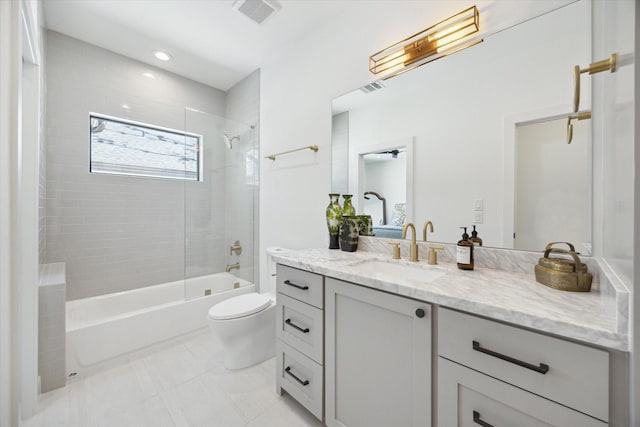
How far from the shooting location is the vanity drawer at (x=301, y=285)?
131cm

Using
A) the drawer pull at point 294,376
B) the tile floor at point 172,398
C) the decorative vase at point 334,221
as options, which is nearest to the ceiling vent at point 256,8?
the decorative vase at point 334,221

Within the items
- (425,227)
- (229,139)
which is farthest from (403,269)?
(229,139)

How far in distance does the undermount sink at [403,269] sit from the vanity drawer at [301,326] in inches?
13.8

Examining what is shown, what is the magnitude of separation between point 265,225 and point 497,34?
232cm

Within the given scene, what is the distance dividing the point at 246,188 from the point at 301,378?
2.07m

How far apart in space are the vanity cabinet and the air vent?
1.34 metres

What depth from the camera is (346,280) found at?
3.87 feet

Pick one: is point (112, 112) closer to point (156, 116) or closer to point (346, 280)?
point (156, 116)

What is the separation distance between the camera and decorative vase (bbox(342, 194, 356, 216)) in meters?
1.89

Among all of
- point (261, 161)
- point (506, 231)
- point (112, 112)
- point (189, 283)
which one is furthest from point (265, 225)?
point (506, 231)

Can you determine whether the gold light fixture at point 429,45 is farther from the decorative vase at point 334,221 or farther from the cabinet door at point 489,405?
the cabinet door at point 489,405

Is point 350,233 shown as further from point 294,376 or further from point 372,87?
point 372,87

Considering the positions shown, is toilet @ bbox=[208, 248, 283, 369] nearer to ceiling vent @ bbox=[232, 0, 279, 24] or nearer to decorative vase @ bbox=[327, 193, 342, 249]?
decorative vase @ bbox=[327, 193, 342, 249]

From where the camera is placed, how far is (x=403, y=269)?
145cm
